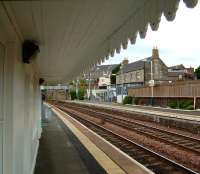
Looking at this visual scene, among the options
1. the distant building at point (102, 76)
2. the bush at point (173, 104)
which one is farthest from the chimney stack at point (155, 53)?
the bush at point (173, 104)

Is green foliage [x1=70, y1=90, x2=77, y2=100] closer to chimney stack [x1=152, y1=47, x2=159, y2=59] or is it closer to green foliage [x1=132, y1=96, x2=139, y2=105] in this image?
chimney stack [x1=152, y1=47, x2=159, y2=59]

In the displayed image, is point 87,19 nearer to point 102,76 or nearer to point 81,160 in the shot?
point 81,160

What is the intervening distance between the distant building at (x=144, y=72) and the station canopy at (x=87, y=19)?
93.7 meters

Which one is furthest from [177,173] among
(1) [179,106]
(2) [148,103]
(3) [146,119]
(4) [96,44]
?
(2) [148,103]

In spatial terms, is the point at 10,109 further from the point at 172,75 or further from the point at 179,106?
the point at 172,75

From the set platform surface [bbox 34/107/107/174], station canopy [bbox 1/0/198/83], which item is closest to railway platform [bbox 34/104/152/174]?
platform surface [bbox 34/107/107/174]

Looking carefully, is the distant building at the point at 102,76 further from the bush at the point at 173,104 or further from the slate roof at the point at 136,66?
the bush at the point at 173,104

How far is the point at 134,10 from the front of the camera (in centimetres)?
452

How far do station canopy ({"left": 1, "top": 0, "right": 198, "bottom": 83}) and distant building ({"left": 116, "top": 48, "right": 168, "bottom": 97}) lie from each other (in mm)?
93686

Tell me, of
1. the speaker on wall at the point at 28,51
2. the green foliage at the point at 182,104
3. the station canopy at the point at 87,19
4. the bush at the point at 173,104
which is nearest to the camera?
the station canopy at the point at 87,19

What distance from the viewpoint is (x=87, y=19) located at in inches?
191

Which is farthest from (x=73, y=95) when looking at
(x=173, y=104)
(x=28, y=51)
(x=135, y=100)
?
(x=28, y=51)

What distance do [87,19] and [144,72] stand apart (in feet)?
317

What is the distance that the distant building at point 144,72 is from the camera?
101600mm
